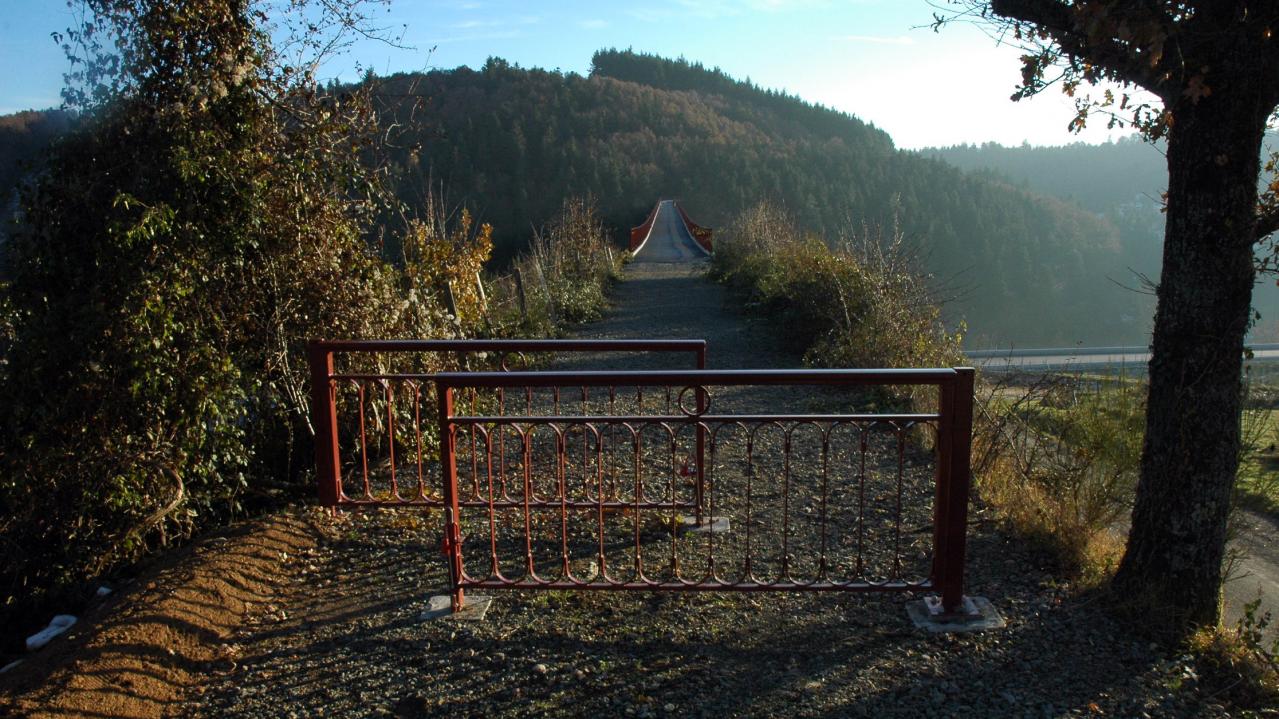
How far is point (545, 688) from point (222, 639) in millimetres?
1546

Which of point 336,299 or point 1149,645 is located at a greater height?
point 336,299

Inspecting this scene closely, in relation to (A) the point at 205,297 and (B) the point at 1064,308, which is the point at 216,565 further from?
(B) the point at 1064,308

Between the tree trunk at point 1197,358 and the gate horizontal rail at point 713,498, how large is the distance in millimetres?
804

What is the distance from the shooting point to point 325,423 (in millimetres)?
4809

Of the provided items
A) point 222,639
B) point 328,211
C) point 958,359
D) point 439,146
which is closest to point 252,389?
point 328,211

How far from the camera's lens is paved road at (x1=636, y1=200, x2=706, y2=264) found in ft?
94.7

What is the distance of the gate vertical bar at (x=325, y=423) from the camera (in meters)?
4.73

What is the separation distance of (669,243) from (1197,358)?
1249 inches

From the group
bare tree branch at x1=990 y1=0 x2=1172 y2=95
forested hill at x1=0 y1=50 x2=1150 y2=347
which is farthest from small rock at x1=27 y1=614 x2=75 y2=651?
forested hill at x1=0 y1=50 x2=1150 y2=347

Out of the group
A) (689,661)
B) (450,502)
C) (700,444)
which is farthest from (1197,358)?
(450,502)

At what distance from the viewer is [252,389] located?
200 inches

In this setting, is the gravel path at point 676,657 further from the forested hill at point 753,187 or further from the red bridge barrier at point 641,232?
the red bridge barrier at point 641,232

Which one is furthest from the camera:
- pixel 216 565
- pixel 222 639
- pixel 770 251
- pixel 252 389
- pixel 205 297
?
pixel 770 251

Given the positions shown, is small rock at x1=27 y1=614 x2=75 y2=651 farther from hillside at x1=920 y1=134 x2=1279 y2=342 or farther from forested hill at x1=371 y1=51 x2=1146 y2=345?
hillside at x1=920 y1=134 x2=1279 y2=342
